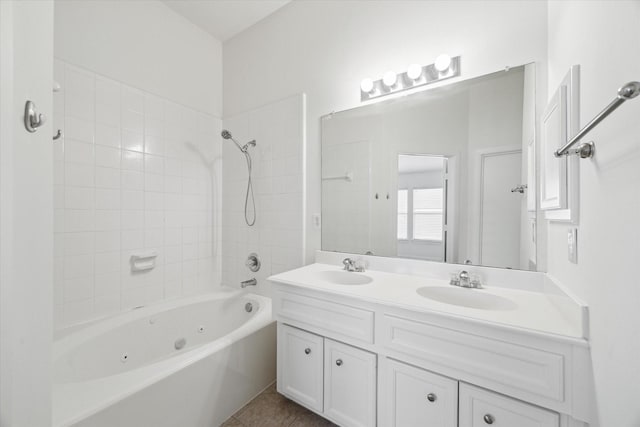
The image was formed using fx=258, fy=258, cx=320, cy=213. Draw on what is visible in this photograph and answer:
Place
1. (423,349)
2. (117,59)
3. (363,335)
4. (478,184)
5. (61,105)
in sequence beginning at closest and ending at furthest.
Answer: (423,349) → (363,335) → (478,184) → (61,105) → (117,59)

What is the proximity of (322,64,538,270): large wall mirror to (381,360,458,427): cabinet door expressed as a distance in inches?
26.0

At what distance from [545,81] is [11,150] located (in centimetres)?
204

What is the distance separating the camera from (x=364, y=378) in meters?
1.21

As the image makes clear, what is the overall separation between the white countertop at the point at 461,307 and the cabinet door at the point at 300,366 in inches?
12.1

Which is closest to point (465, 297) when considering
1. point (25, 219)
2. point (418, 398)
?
point (418, 398)

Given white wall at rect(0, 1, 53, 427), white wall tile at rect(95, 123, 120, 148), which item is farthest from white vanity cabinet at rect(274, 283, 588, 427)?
white wall tile at rect(95, 123, 120, 148)

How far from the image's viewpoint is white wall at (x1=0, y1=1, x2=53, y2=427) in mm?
687

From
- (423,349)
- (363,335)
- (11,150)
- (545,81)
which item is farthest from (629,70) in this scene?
(11,150)

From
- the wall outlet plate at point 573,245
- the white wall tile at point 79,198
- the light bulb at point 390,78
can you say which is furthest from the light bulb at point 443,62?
the white wall tile at point 79,198

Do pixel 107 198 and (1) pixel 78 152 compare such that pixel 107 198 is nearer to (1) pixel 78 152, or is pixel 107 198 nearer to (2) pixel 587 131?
(1) pixel 78 152

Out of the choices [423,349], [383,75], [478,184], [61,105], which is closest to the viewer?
[423,349]

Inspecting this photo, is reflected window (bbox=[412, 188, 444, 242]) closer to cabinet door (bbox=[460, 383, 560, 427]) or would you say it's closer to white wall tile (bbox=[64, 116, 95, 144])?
cabinet door (bbox=[460, 383, 560, 427])

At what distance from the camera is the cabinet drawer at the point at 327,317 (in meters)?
1.20

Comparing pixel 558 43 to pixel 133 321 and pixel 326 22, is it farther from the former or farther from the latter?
pixel 133 321
